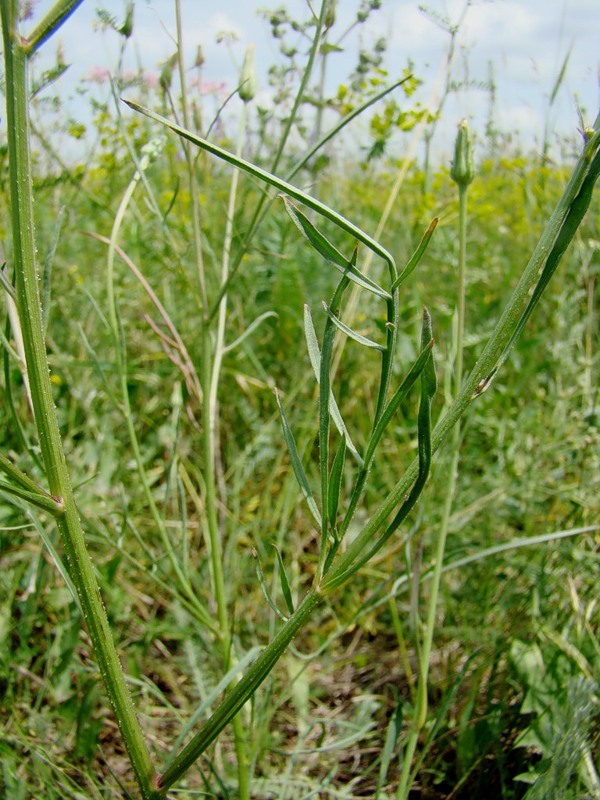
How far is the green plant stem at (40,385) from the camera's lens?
436 millimetres

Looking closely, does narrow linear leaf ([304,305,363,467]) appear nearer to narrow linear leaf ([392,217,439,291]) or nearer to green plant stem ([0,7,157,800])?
narrow linear leaf ([392,217,439,291])

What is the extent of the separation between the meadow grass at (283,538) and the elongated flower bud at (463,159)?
3.1 inches

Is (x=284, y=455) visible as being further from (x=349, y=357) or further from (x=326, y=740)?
(x=326, y=740)

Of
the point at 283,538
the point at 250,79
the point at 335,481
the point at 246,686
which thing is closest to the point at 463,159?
the point at 250,79

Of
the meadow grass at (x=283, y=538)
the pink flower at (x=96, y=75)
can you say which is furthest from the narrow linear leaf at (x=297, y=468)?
the pink flower at (x=96, y=75)

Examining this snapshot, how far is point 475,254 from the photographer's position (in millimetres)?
2555

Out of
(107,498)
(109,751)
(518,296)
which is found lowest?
(109,751)

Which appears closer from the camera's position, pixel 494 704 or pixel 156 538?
pixel 494 704

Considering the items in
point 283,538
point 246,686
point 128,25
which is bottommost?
point 283,538

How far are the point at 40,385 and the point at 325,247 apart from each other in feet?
0.67

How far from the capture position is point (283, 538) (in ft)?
4.64

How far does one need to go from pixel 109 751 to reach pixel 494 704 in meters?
0.55

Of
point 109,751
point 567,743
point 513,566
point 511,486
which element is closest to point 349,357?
point 511,486

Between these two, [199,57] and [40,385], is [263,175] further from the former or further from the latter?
[199,57]
